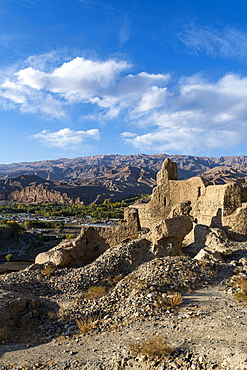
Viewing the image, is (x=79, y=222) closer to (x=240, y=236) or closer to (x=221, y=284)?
(x=240, y=236)

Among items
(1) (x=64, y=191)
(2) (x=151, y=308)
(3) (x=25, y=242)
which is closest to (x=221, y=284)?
(2) (x=151, y=308)

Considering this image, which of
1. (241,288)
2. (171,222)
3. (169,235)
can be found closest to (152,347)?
(241,288)

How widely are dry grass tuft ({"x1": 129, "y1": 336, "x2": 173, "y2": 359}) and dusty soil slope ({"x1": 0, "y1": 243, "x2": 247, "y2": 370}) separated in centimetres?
7

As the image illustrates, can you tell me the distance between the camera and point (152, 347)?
225 inches

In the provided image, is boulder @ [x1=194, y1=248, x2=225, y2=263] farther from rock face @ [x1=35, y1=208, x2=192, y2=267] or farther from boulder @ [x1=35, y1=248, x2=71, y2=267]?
boulder @ [x1=35, y1=248, x2=71, y2=267]

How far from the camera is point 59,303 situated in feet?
32.2

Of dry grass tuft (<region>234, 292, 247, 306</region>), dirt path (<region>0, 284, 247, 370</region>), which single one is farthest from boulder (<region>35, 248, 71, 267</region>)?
dry grass tuft (<region>234, 292, 247, 306</region>)

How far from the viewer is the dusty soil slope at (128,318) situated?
5.61 m

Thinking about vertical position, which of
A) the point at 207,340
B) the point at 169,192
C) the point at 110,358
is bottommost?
the point at 110,358

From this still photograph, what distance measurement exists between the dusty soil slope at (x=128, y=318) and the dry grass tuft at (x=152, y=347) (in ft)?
0.24

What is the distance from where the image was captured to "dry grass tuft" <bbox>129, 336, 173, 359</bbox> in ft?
18.2

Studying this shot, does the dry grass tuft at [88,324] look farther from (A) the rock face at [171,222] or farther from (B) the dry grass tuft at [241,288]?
(A) the rock face at [171,222]

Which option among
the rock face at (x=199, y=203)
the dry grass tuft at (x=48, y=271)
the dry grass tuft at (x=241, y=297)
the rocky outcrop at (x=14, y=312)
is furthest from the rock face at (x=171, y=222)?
the dry grass tuft at (x=241, y=297)

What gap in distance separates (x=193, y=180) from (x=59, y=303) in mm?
10910
